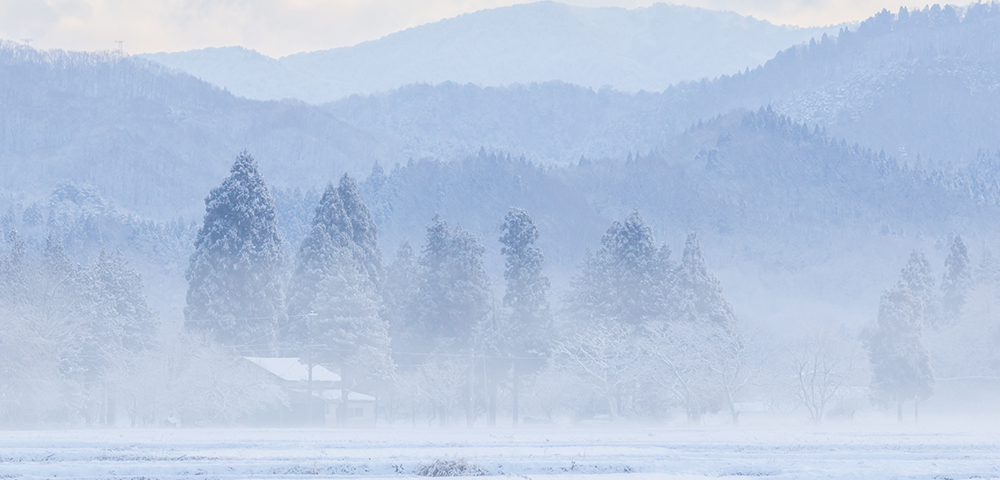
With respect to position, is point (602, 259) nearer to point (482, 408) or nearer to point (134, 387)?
point (482, 408)

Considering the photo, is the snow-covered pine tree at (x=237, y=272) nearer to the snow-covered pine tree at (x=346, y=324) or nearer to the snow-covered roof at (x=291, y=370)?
the snow-covered pine tree at (x=346, y=324)

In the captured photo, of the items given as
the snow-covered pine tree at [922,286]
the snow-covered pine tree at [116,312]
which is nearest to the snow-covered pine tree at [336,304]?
the snow-covered pine tree at [116,312]

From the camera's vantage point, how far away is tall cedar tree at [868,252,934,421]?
92688 millimetres

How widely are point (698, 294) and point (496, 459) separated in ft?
172

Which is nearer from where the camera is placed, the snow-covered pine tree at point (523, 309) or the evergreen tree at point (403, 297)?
the snow-covered pine tree at point (523, 309)

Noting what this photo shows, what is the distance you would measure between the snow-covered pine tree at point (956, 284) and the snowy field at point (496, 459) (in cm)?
7198

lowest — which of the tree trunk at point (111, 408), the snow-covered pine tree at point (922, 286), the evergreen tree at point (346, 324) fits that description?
the tree trunk at point (111, 408)

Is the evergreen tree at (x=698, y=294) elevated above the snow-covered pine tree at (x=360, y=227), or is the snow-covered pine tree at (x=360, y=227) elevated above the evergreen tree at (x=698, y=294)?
the snow-covered pine tree at (x=360, y=227)

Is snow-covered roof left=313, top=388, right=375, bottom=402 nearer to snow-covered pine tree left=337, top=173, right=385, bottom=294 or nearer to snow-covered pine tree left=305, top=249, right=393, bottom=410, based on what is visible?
snow-covered pine tree left=337, top=173, right=385, bottom=294

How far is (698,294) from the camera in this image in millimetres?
83062

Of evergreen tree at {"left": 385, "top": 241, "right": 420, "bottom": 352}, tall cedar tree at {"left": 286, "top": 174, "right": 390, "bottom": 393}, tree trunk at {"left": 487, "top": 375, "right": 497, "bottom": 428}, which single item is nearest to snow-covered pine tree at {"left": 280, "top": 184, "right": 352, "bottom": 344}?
tall cedar tree at {"left": 286, "top": 174, "right": 390, "bottom": 393}

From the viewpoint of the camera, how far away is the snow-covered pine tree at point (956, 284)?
11006 centimetres

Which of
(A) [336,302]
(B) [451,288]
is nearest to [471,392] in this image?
(B) [451,288]

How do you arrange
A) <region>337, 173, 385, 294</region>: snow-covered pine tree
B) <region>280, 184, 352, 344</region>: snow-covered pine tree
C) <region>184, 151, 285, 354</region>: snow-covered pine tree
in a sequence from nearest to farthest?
<region>184, 151, 285, 354</region>: snow-covered pine tree → <region>280, 184, 352, 344</region>: snow-covered pine tree → <region>337, 173, 385, 294</region>: snow-covered pine tree
